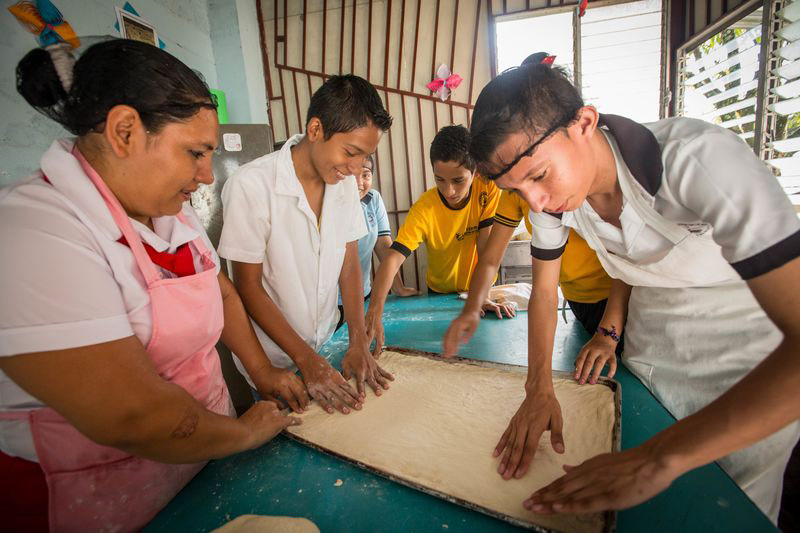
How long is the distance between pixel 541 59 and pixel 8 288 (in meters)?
1.33

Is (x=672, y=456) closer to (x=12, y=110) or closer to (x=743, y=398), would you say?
(x=743, y=398)

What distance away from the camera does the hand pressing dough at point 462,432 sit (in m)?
0.79

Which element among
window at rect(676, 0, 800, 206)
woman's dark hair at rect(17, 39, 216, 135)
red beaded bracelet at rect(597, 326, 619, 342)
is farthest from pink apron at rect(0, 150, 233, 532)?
window at rect(676, 0, 800, 206)

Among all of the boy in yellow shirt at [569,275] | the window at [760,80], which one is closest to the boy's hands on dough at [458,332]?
the boy in yellow shirt at [569,275]

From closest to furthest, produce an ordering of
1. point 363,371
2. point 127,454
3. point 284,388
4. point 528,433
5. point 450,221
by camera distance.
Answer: point 127,454, point 528,433, point 284,388, point 363,371, point 450,221

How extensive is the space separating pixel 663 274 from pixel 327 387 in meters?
1.01

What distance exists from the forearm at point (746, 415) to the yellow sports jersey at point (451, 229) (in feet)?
5.50

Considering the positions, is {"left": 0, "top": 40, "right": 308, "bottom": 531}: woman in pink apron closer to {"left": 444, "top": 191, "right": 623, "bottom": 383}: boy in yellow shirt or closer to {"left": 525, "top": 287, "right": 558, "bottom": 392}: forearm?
{"left": 525, "top": 287, "right": 558, "bottom": 392}: forearm

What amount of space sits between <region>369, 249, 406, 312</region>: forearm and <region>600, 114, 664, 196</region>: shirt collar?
113 cm

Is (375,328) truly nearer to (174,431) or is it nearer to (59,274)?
(174,431)

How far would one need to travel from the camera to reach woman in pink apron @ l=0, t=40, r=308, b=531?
58 cm

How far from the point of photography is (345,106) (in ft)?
4.19

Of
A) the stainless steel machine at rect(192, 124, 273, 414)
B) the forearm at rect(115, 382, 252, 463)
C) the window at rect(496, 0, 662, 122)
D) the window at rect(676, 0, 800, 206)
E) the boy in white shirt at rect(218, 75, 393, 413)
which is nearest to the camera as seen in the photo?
the forearm at rect(115, 382, 252, 463)

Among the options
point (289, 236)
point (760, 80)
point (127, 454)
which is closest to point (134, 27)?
point (289, 236)
